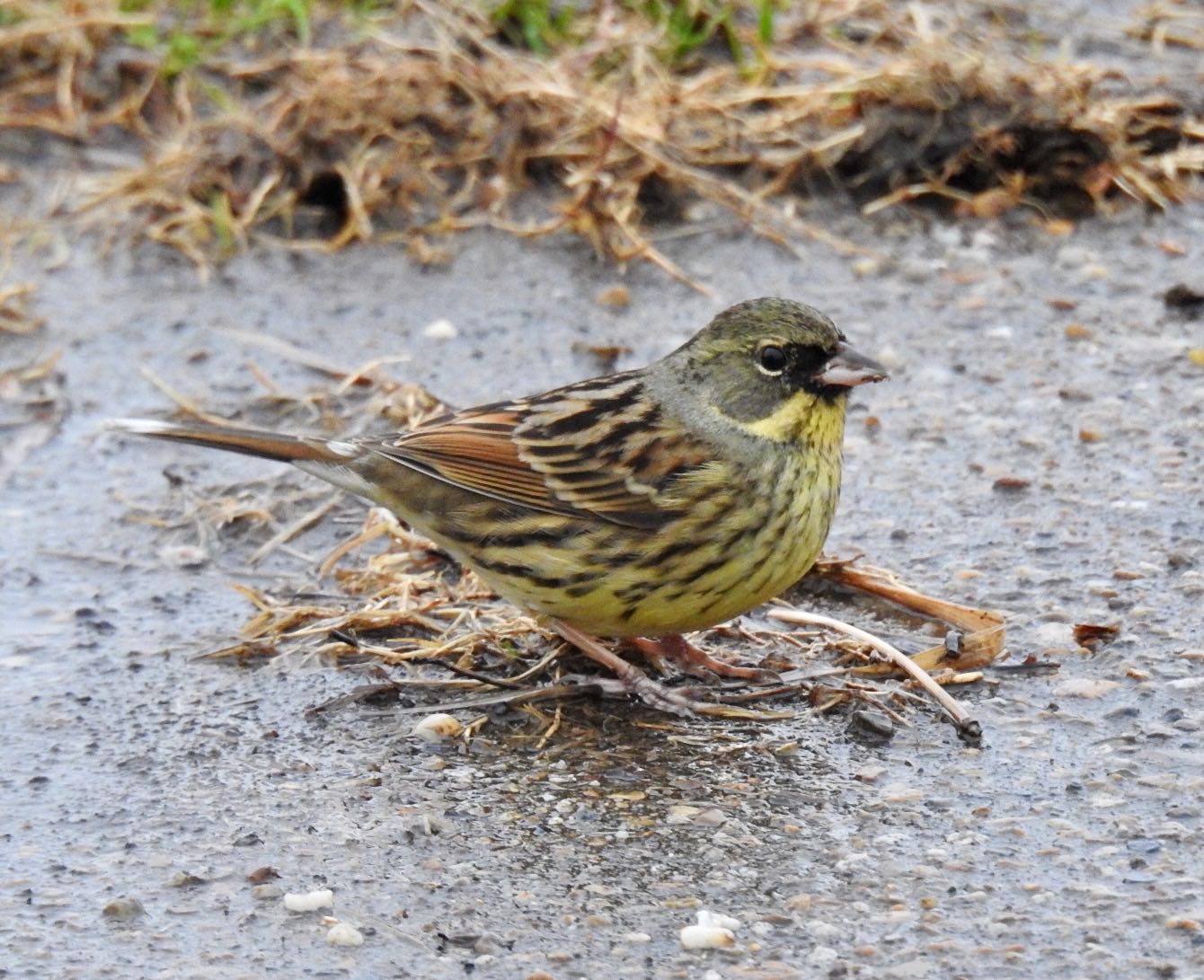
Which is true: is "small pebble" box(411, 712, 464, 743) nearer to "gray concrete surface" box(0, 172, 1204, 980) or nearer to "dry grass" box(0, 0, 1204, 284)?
"gray concrete surface" box(0, 172, 1204, 980)

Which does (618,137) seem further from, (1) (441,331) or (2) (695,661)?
(2) (695,661)

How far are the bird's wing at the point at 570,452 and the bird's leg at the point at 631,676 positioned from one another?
0.33 metres

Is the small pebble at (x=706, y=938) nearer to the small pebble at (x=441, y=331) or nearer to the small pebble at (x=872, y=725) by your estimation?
the small pebble at (x=872, y=725)

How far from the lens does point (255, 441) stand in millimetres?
5625

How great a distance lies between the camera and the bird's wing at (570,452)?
5023 mm

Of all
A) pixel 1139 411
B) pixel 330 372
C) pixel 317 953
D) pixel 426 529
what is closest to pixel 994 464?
pixel 1139 411

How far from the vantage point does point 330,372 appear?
705 cm

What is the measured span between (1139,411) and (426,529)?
2.52 metres

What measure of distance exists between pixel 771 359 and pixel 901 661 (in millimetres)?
864

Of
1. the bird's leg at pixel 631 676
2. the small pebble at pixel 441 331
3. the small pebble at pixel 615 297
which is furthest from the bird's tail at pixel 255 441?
the small pebble at pixel 615 297

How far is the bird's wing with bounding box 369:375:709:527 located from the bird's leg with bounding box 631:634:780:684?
0.43 metres

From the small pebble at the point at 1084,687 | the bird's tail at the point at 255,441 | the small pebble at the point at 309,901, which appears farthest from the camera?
the bird's tail at the point at 255,441

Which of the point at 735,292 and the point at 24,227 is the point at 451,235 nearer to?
the point at 735,292

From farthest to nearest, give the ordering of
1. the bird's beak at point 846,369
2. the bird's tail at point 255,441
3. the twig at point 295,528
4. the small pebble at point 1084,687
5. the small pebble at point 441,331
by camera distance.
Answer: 1. the small pebble at point 441,331
2. the twig at point 295,528
3. the bird's tail at point 255,441
4. the bird's beak at point 846,369
5. the small pebble at point 1084,687
